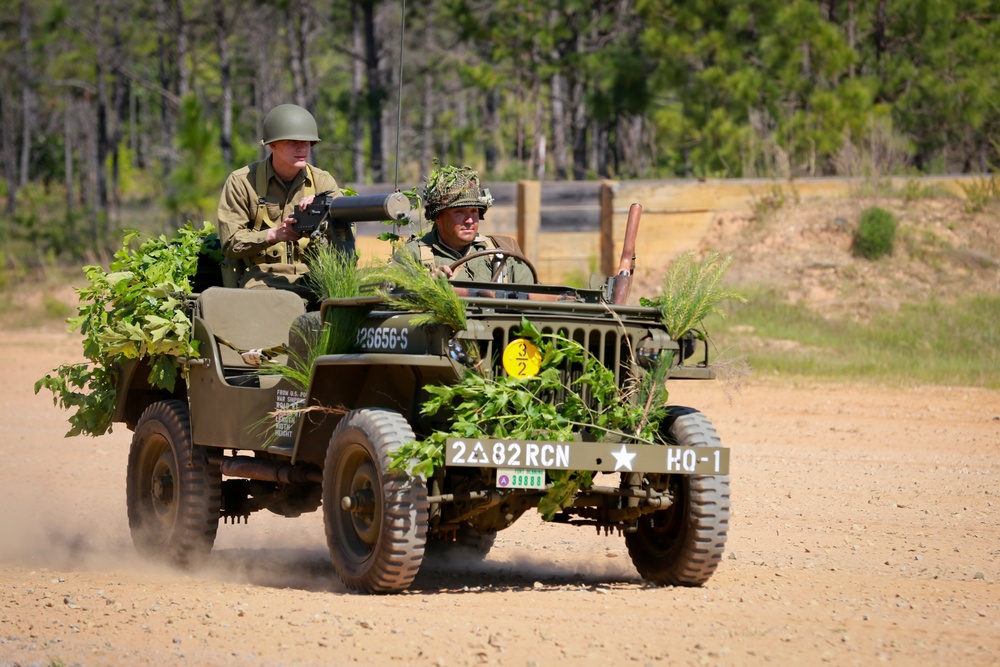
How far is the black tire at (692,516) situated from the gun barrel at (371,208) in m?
1.77

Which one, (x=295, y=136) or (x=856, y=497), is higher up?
(x=295, y=136)

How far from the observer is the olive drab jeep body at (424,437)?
265 inches

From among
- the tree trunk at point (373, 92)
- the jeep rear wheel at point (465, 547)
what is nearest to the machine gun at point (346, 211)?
the jeep rear wheel at point (465, 547)

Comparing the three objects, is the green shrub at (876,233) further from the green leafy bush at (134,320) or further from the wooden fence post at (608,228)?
the green leafy bush at (134,320)

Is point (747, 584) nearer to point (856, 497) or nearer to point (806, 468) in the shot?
point (856, 497)

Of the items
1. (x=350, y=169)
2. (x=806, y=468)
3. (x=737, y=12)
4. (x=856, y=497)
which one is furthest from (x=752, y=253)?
(x=350, y=169)

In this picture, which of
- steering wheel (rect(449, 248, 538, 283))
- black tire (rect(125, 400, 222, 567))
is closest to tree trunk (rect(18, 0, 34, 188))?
black tire (rect(125, 400, 222, 567))

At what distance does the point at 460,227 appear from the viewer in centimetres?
827

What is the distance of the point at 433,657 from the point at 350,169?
1628 inches

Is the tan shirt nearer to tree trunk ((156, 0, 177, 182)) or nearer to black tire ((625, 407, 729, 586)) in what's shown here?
black tire ((625, 407, 729, 586))

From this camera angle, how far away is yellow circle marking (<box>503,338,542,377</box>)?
686 cm

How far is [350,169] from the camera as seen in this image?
46375 millimetres

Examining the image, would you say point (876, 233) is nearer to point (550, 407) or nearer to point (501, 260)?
point (501, 260)

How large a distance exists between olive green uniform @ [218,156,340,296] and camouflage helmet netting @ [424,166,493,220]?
0.83 m
